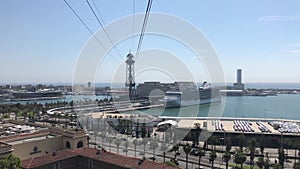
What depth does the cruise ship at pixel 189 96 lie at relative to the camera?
17.7 meters

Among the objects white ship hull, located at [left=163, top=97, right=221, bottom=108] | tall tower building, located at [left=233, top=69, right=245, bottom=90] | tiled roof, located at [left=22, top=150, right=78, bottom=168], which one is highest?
tall tower building, located at [left=233, top=69, right=245, bottom=90]

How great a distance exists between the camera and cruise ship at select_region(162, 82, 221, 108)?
17703mm

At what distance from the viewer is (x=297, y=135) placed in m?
7.64

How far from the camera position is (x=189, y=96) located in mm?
18422

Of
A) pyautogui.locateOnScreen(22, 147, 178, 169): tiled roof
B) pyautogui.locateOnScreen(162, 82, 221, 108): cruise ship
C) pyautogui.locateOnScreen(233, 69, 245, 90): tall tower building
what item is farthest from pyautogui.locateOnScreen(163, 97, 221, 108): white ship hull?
pyautogui.locateOnScreen(233, 69, 245, 90): tall tower building

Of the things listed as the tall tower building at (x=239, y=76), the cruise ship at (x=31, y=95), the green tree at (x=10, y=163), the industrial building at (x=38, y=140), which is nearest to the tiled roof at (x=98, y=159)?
the green tree at (x=10, y=163)

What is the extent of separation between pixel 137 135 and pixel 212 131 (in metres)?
2.24

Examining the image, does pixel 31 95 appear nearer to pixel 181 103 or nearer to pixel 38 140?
pixel 181 103

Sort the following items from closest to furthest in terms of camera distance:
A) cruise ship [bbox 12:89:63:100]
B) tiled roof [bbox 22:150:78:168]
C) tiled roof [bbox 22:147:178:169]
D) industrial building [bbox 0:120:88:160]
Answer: tiled roof [bbox 22:147:178:169] → tiled roof [bbox 22:150:78:168] → industrial building [bbox 0:120:88:160] → cruise ship [bbox 12:89:63:100]

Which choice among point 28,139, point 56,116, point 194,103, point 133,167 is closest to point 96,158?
point 133,167

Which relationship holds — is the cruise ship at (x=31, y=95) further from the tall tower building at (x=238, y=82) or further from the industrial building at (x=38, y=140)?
the tall tower building at (x=238, y=82)

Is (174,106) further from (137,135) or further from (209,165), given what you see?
(209,165)

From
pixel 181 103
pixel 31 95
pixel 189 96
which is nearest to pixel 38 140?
pixel 181 103

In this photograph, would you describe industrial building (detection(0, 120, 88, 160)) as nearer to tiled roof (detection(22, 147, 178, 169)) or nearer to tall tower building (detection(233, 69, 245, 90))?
tiled roof (detection(22, 147, 178, 169))
